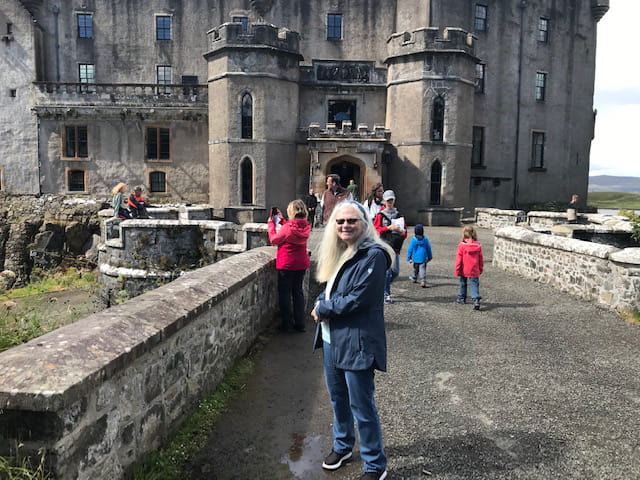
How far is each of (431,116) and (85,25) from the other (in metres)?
19.9

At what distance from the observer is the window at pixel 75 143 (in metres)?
27.8

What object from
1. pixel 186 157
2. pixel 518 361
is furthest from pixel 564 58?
pixel 518 361

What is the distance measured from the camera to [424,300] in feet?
31.2

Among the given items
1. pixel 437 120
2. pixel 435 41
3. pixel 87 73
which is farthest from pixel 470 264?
pixel 87 73

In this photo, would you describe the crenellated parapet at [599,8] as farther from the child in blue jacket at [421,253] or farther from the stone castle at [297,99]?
the child in blue jacket at [421,253]

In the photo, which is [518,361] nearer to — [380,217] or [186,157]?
[380,217]

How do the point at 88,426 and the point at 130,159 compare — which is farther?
the point at 130,159

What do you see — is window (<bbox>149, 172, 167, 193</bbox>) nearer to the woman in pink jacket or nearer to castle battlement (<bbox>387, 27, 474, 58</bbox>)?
castle battlement (<bbox>387, 27, 474, 58</bbox>)

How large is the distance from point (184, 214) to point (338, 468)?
15.5 meters

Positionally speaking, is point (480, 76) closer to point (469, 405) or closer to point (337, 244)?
point (469, 405)

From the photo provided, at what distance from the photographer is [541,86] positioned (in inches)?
1179

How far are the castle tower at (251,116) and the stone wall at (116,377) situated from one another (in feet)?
61.5

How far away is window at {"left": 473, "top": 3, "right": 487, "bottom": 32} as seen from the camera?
2812 cm

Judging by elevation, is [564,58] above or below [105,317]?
above
